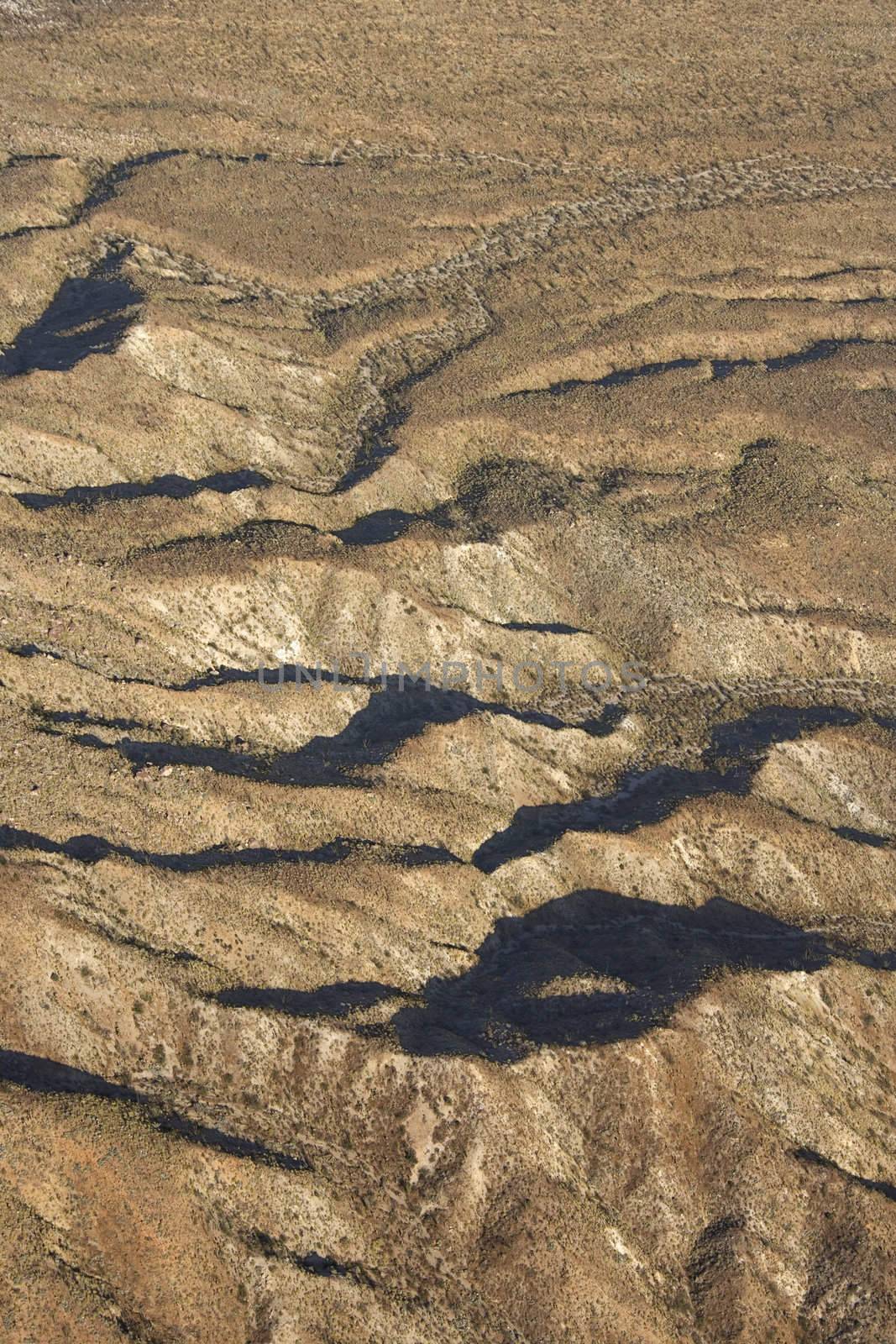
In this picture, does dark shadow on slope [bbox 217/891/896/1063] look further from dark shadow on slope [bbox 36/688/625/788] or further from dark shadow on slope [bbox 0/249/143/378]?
dark shadow on slope [bbox 0/249/143/378]

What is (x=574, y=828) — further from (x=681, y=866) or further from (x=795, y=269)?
(x=795, y=269)

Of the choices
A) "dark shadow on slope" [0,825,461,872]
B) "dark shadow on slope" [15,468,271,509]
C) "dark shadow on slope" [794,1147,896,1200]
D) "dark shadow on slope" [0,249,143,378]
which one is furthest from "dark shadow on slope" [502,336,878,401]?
"dark shadow on slope" [794,1147,896,1200]

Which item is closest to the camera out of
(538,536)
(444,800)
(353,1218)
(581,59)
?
(353,1218)

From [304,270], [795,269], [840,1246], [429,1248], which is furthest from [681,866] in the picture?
[795,269]

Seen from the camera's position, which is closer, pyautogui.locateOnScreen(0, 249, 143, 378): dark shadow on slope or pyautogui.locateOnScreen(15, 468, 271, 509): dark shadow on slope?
pyautogui.locateOnScreen(15, 468, 271, 509): dark shadow on slope

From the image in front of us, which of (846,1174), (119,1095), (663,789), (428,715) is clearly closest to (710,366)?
(663,789)

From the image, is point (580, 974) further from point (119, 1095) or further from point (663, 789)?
point (119, 1095)
